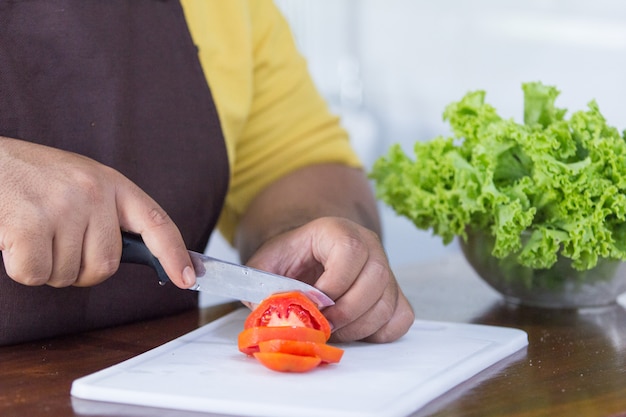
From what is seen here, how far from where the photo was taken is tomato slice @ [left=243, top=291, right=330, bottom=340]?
3.27ft

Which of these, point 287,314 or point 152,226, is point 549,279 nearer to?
point 287,314

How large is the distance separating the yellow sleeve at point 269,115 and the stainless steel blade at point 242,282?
418 millimetres

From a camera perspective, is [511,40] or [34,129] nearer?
[34,129]

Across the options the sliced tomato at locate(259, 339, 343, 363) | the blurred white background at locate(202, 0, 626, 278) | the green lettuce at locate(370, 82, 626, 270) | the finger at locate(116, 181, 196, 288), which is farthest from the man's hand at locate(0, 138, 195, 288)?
the blurred white background at locate(202, 0, 626, 278)

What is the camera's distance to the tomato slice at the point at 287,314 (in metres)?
1.00

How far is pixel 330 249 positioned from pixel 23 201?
353 millimetres

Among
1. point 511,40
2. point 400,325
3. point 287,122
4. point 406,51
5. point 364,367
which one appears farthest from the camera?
point 406,51

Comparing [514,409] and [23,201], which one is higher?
[23,201]

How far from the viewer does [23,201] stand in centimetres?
94

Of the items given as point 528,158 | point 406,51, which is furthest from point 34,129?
point 406,51

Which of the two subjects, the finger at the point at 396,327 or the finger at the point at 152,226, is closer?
the finger at the point at 152,226

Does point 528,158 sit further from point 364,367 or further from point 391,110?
point 391,110

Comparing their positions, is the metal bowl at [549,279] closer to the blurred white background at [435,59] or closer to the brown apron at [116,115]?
the brown apron at [116,115]

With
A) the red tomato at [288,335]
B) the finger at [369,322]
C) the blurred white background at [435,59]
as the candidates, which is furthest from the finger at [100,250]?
the blurred white background at [435,59]
